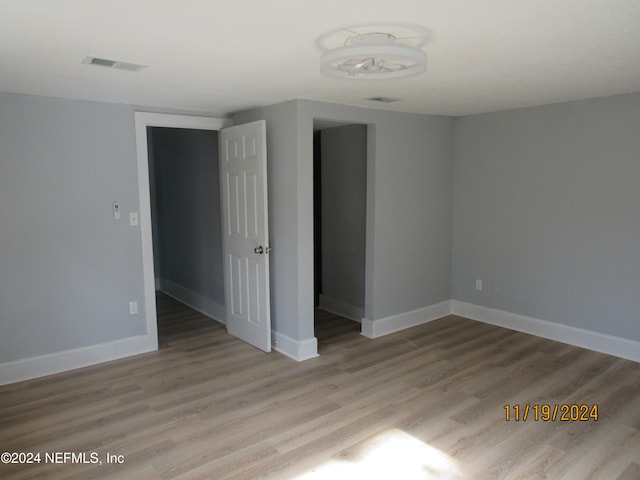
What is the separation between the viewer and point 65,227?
3.62 m

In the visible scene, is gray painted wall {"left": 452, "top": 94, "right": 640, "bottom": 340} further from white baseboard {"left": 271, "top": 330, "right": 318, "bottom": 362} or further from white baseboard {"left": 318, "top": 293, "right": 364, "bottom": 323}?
white baseboard {"left": 271, "top": 330, "right": 318, "bottom": 362}

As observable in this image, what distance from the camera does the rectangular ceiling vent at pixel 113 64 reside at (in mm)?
2404

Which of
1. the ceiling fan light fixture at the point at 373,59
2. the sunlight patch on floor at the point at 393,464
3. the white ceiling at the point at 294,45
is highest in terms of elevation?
the white ceiling at the point at 294,45

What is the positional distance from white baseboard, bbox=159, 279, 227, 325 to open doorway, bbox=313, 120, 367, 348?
108 cm

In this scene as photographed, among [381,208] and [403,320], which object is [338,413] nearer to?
[403,320]

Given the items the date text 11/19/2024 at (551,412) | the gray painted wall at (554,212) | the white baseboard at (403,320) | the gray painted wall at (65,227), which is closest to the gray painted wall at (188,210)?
the gray painted wall at (65,227)

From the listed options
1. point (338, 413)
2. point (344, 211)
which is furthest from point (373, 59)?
point (344, 211)

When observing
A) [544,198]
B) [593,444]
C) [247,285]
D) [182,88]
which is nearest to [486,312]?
[544,198]

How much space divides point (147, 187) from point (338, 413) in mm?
2498

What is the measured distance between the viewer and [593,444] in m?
2.63

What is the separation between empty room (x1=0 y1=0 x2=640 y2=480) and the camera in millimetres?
2148

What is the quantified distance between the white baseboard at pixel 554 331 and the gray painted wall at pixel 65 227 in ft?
11.3

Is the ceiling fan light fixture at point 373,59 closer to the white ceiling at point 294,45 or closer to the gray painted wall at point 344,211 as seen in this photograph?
the white ceiling at point 294,45

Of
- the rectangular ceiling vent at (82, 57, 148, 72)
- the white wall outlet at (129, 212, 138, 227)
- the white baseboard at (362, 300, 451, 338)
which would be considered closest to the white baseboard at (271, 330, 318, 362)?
the white baseboard at (362, 300, 451, 338)
